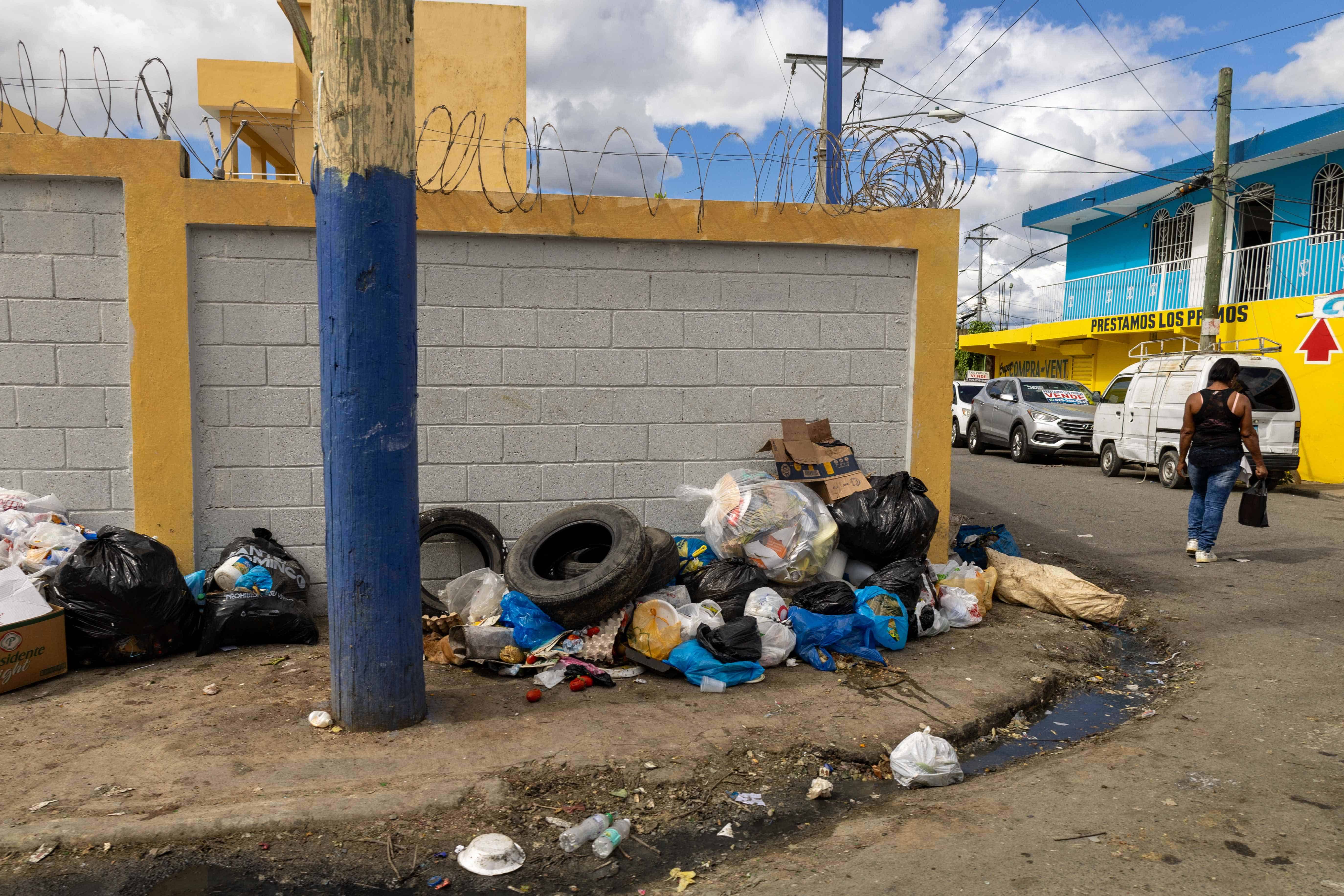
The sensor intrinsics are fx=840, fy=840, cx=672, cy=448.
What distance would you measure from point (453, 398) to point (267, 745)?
8.30ft

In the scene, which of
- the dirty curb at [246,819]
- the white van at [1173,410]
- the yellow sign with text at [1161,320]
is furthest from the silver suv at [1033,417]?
the dirty curb at [246,819]

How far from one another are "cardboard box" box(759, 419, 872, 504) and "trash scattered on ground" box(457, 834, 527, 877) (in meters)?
3.30

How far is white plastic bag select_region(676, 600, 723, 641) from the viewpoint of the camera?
14.7 feet

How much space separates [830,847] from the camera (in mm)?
2854

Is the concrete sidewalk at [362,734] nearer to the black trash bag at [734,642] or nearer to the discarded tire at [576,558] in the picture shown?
the black trash bag at [734,642]

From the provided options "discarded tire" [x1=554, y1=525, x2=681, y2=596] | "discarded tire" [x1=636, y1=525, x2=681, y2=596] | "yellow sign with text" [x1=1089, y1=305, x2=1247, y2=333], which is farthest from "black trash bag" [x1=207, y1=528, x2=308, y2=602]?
"yellow sign with text" [x1=1089, y1=305, x2=1247, y2=333]

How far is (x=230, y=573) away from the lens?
15.7ft

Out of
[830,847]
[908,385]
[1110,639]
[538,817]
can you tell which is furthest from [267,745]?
[1110,639]

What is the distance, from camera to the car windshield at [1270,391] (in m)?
11.8

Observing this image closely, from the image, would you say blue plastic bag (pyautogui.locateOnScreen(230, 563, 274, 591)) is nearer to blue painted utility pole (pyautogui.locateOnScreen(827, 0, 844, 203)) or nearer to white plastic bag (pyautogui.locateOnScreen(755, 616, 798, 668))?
white plastic bag (pyautogui.locateOnScreen(755, 616, 798, 668))

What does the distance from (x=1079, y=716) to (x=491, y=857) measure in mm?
3052

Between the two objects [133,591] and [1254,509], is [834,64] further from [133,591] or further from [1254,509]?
[133,591]

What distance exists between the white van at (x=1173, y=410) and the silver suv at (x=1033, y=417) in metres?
0.84

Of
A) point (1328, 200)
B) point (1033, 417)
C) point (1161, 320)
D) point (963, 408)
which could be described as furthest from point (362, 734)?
point (1328, 200)
